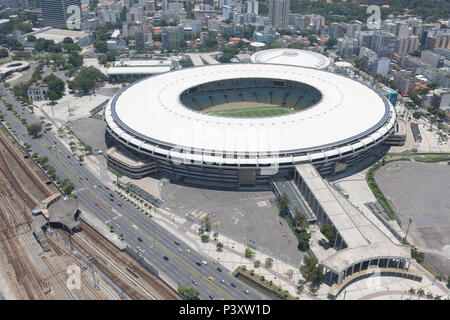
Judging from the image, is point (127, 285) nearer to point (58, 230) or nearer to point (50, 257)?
point (50, 257)

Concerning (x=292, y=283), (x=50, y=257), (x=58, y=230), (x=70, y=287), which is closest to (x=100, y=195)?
(x=58, y=230)

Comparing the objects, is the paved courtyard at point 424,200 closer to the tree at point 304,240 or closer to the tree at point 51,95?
the tree at point 304,240

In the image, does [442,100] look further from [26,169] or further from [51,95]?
[51,95]

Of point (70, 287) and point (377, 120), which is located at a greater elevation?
point (377, 120)

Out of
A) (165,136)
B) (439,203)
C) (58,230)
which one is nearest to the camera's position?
(58,230)

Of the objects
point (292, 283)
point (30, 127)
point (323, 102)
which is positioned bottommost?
point (292, 283)

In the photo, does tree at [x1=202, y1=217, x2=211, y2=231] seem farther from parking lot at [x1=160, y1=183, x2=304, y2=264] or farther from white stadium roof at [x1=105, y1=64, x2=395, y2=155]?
white stadium roof at [x1=105, y1=64, x2=395, y2=155]

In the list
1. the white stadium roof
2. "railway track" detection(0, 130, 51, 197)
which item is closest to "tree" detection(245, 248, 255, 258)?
the white stadium roof
